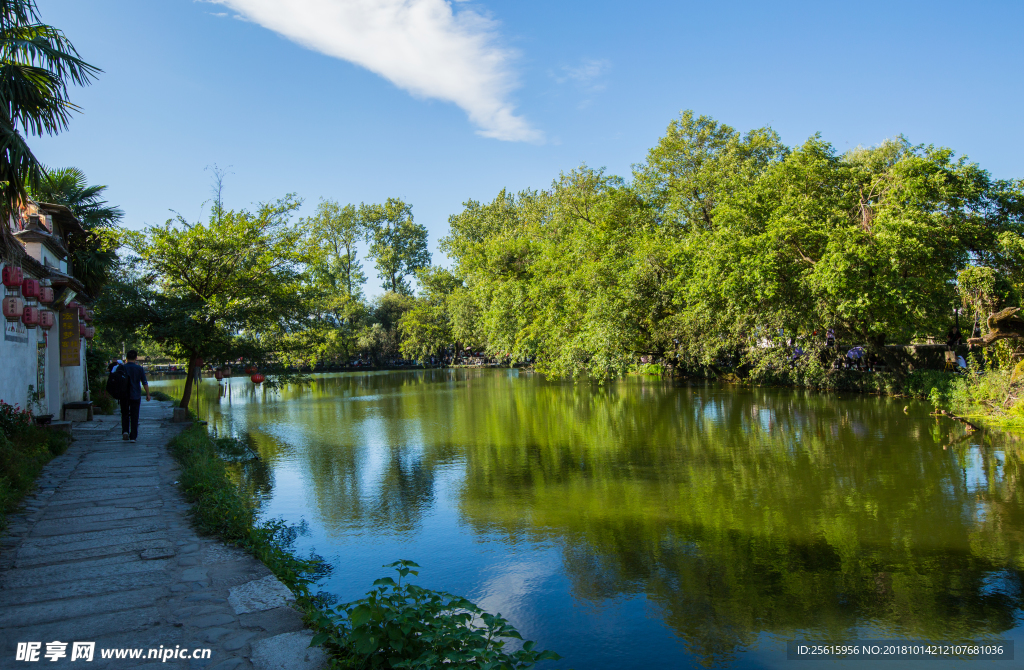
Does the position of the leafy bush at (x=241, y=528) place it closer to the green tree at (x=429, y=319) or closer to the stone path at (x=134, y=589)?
the stone path at (x=134, y=589)

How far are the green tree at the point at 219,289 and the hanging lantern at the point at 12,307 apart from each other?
3.08 m

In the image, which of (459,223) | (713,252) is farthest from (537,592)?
(459,223)

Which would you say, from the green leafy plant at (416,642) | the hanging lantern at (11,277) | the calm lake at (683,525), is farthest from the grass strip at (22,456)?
the green leafy plant at (416,642)

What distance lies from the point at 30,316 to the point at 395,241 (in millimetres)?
50507

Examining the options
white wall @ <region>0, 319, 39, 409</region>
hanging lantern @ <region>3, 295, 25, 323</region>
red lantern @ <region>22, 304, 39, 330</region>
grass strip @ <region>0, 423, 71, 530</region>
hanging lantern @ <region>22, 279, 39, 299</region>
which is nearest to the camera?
grass strip @ <region>0, 423, 71, 530</region>

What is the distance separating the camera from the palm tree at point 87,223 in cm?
1590

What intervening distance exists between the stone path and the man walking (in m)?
3.73

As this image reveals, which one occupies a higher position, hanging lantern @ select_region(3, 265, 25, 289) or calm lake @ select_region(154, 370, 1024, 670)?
hanging lantern @ select_region(3, 265, 25, 289)

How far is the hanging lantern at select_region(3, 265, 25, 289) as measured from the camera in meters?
9.66

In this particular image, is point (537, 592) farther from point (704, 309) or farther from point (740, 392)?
point (740, 392)

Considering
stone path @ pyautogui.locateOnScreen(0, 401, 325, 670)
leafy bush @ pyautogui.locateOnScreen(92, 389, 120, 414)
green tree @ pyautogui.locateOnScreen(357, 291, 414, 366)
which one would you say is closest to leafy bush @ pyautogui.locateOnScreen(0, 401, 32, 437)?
stone path @ pyautogui.locateOnScreen(0, 401, 325, 670)

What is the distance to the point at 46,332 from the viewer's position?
13289 millimetres

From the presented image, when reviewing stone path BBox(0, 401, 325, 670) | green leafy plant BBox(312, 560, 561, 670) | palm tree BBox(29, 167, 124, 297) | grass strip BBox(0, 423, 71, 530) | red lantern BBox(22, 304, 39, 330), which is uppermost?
palm tree BBox(29, 167, 124, 297)

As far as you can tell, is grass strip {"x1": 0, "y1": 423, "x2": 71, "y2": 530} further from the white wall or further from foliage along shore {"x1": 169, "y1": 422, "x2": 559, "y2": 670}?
foliage along shore {"x1": 169, "y1": 422, "x2": 559, "y2": 670}
